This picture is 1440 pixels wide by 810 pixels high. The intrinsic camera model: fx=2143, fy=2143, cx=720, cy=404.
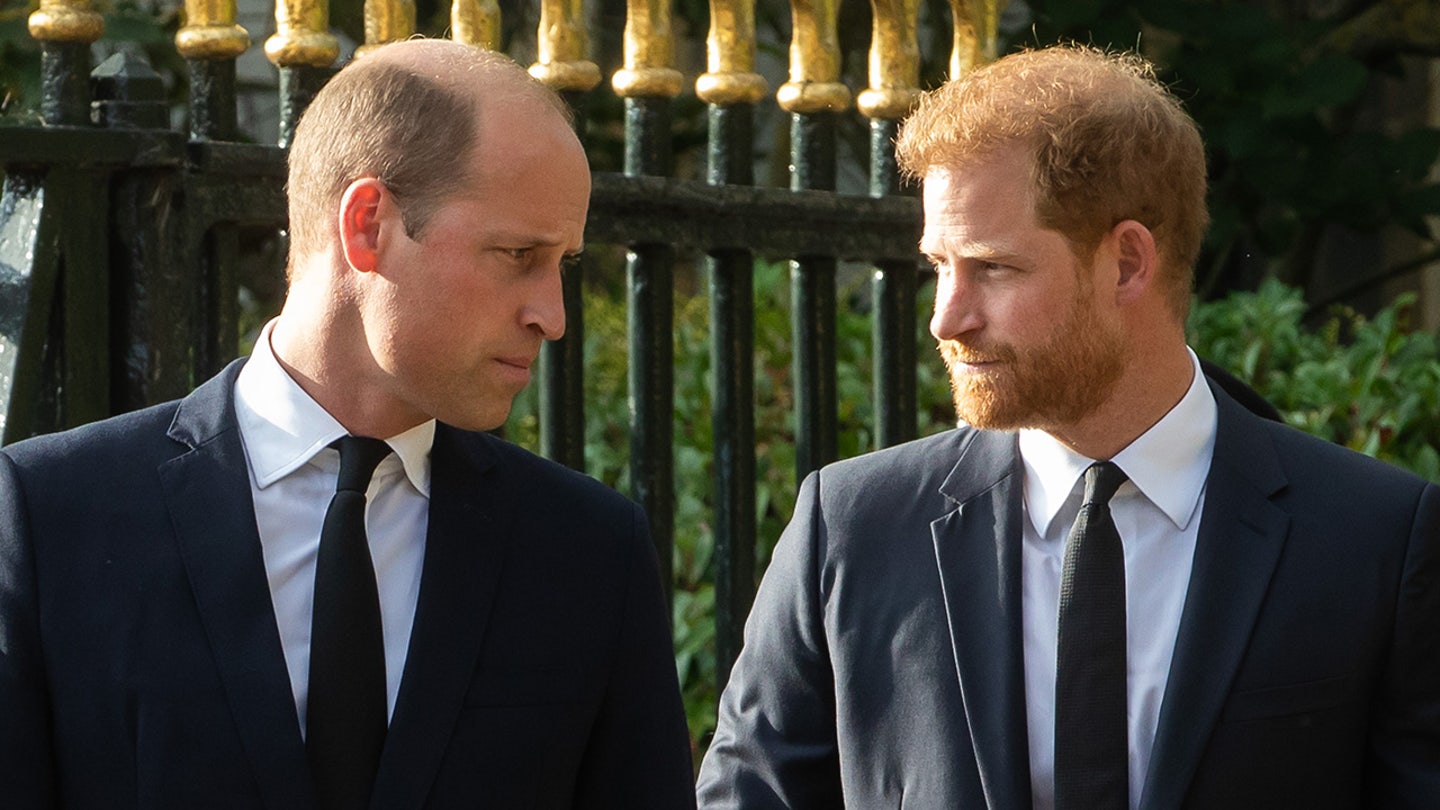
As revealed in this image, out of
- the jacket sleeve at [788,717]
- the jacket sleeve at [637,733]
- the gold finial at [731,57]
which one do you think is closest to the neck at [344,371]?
the jacket sleeve at [637,733]

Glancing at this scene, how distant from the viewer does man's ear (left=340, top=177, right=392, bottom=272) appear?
7.91 ft

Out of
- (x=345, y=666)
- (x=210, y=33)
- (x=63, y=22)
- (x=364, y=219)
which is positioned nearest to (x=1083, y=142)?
(x=364, y=219)

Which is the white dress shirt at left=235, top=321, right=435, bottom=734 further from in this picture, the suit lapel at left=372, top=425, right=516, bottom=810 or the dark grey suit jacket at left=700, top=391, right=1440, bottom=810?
the dark grey suit jacket at left=700, top=391, right=1440, bottom=810

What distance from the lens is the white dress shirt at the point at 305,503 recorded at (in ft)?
7.73

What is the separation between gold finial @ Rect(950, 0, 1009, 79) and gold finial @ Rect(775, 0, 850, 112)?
33cm

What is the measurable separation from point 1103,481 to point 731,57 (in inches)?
47.0

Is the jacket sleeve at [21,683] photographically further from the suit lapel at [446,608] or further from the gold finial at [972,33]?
the gold finial at [972,33]

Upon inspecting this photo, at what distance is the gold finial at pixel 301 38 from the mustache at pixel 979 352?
1082 millimetres

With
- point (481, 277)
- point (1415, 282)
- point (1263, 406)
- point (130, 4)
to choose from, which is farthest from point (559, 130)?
point (1415, 282)

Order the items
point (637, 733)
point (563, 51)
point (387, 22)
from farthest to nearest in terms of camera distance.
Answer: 1. point (563, 51)
2. point (387, 22)
3. point (637, 733)

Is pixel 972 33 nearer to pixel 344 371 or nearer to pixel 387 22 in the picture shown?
pixel 387 22

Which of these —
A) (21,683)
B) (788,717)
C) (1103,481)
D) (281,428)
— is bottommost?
(788,717)

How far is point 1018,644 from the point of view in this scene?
270cm

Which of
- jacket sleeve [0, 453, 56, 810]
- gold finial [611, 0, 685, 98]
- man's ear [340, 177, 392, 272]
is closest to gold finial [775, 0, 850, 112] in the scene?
gold finial [611, 0, 685, 98]
